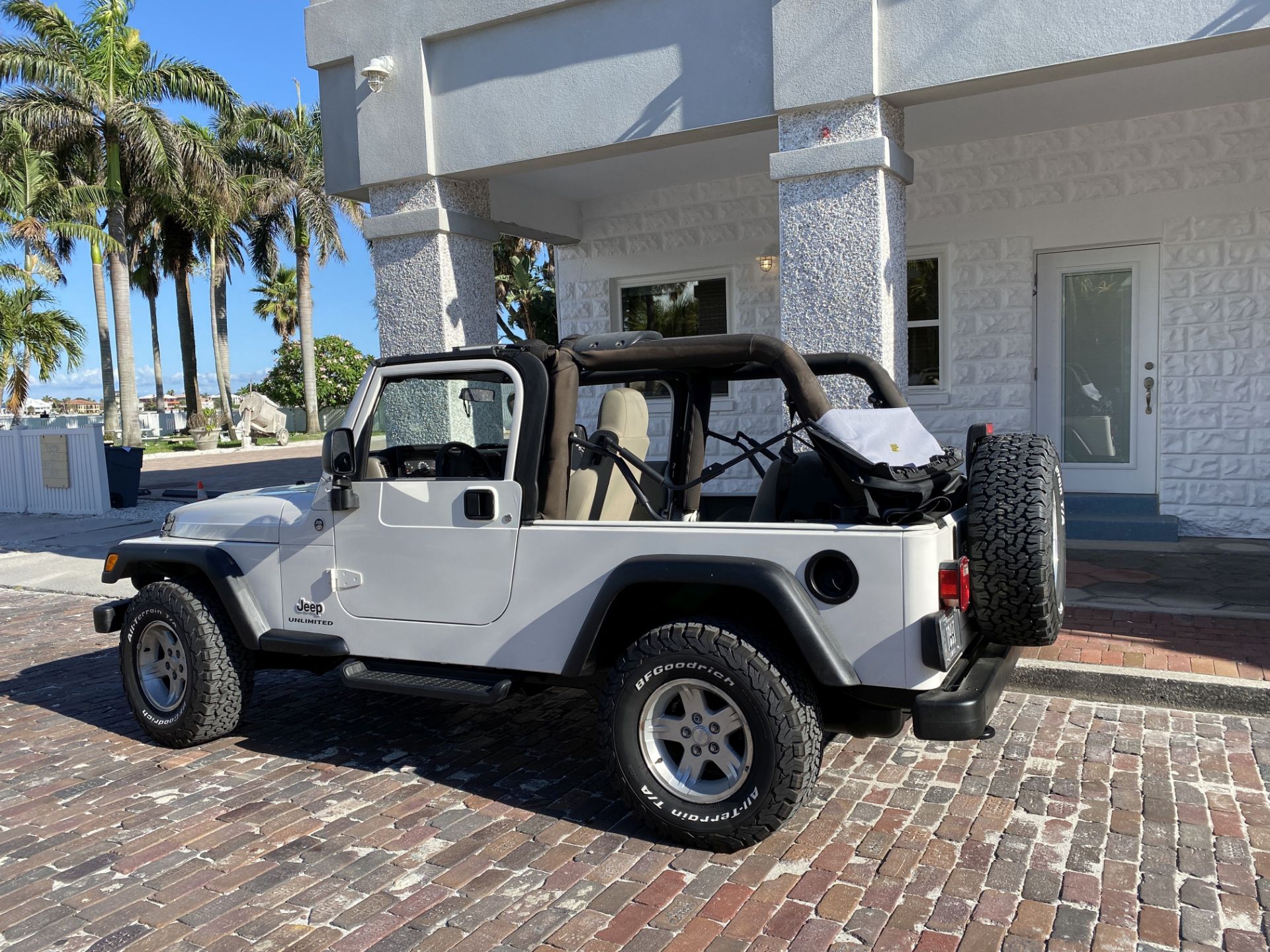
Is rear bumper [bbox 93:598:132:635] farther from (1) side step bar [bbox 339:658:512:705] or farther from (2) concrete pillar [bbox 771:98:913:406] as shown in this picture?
(2) concrete pillar [bbox 771:98:913:406]

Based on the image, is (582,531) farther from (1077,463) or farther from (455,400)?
(1077,463)

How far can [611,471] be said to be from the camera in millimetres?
4273

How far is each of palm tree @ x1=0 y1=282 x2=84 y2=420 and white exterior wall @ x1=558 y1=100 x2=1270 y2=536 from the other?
31.2m

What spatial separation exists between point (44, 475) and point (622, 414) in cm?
1372

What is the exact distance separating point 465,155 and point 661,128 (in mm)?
1801

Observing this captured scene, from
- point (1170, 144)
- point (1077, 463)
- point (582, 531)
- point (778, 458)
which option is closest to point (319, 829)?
point (582, 531)

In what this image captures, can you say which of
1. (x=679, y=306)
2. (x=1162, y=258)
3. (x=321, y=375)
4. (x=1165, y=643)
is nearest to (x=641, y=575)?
(x=1165, y=643)

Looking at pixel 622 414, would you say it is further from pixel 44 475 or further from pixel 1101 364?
pixel 44 475

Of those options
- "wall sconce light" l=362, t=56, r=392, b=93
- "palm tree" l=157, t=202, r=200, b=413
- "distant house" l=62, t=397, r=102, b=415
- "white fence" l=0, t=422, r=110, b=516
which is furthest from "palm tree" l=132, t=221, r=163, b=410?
"wall sconce light" l=362, t=56, r=392, b=93

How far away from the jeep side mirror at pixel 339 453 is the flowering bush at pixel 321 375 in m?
42.3

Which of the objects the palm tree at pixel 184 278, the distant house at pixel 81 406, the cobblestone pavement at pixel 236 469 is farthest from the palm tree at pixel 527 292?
the distant house at pixel 81 406

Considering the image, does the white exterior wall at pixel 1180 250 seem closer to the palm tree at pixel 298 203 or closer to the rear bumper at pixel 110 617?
the rear bumper at pixel 110 617

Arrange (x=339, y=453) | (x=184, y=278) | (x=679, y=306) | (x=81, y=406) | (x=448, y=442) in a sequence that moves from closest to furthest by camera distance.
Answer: (x=339, y=453) < (x=448, y=442) < (x=679, y=306) < (x=184, y=278) < (x=81, y=406)

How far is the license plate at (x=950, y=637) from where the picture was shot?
10.5ft
